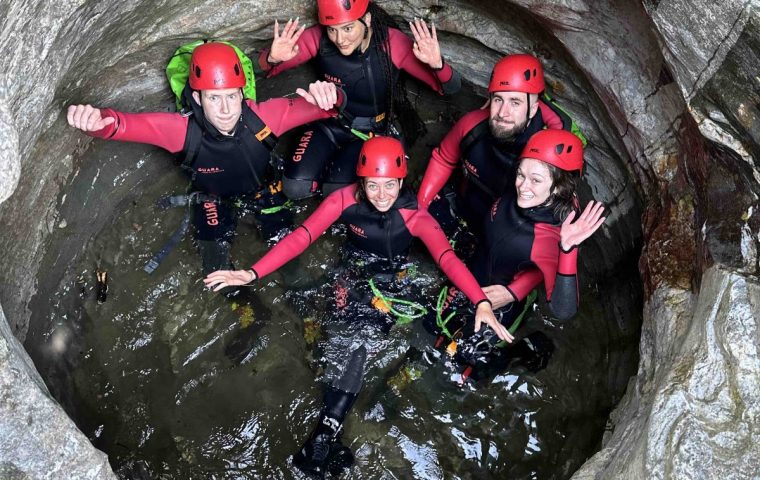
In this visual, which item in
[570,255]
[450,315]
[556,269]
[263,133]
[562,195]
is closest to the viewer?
[570,255]

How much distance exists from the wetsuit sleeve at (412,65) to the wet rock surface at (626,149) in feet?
0.95

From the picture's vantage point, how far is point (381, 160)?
538 cm

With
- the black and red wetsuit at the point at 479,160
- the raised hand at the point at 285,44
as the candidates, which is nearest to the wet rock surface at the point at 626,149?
the raised hand at the point at 285,44

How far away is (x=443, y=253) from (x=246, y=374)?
2.09m

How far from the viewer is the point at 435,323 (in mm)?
6422

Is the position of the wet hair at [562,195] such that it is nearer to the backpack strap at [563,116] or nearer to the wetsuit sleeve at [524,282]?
the wetsuit sleeve at [524,282]

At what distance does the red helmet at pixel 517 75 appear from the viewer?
18.1 ft

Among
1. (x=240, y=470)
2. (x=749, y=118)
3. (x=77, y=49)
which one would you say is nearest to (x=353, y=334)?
(x=240, y=470)

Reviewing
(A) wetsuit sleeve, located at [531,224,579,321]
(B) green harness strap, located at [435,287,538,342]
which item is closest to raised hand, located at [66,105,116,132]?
(B) green harness strap, located at [435,287,538,342]

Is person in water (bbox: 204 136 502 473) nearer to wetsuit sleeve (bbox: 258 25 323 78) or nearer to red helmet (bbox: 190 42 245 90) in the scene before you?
red helmet (bbox: 190 42 245 90)

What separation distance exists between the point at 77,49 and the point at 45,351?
2405 mm

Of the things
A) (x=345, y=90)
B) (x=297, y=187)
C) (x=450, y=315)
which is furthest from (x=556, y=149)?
(x=297, y=187)

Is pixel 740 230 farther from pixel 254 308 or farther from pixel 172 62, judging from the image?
pixel 172 62

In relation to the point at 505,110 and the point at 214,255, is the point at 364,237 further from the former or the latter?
the point at 505,110
